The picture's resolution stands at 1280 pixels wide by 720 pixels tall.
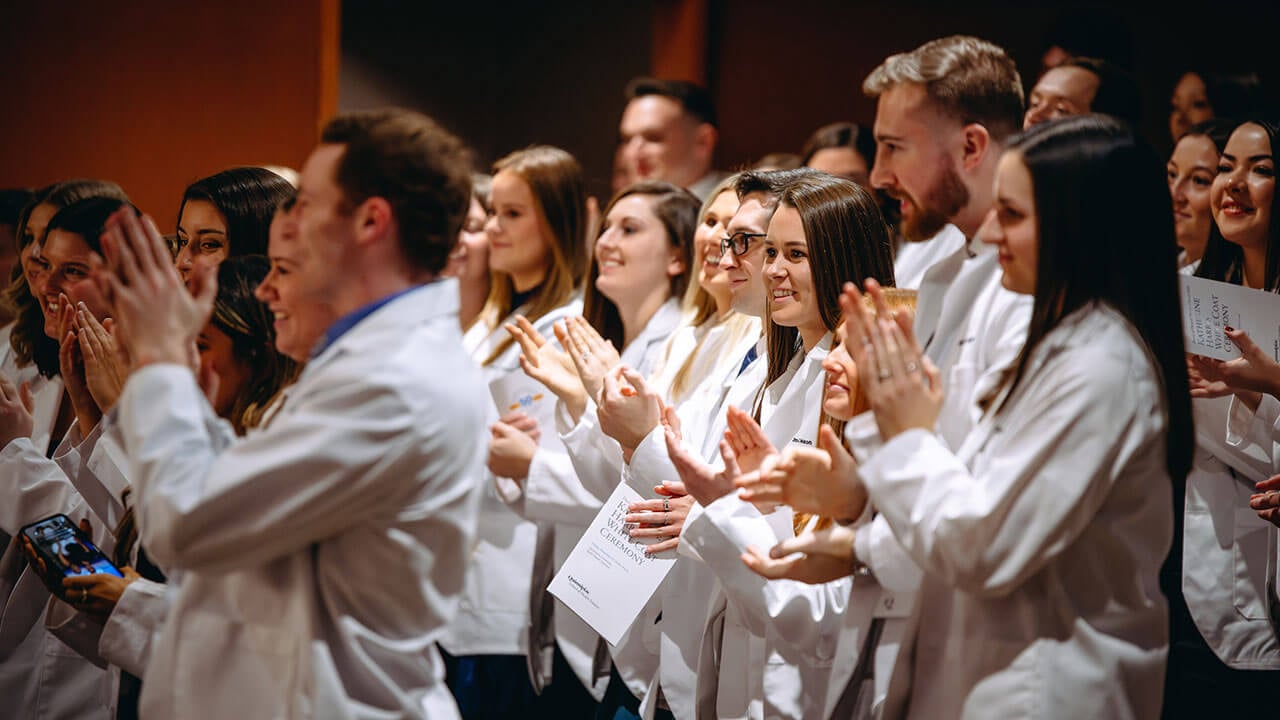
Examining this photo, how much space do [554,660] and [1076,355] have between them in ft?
7.63

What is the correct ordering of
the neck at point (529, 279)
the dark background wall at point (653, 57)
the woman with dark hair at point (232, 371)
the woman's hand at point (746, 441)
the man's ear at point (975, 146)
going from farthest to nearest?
the dark background wall at point (653, 57), the neck at point (529, 279), the man's ear at point (975, 146), the woman with dark hair at point (232, 371), the woman's hand at point (746, 441)

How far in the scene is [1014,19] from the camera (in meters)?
4.80

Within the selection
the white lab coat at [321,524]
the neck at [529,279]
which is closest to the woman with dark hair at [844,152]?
the neck at [529,279]

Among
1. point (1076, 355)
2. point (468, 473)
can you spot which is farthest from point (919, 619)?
point (468, 473)

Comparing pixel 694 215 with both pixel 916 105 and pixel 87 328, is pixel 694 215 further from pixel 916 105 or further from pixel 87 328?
pixel 87 328

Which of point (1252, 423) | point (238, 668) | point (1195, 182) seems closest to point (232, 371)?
point (238, 668)

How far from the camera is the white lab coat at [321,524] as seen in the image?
1526mm

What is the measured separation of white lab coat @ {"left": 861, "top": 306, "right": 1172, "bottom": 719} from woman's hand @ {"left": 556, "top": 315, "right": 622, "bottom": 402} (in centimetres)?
119

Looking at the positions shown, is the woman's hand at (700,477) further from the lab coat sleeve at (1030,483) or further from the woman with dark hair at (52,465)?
the woman with dark hair at (52,465)

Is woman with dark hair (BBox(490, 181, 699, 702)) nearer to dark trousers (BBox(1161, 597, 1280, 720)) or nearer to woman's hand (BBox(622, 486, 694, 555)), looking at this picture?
woman's hand (BBox(622, 486, 694, 555))

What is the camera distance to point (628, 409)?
2602 millimetres

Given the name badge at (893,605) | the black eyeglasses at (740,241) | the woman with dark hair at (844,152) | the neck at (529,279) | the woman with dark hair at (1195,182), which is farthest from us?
the woman with dark hair at (844,152)

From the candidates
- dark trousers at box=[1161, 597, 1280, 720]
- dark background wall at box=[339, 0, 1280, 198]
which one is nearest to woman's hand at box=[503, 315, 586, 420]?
dark trousers at box=[1161, 597, 1280, 720]

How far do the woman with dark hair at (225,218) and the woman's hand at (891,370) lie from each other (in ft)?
4.34
